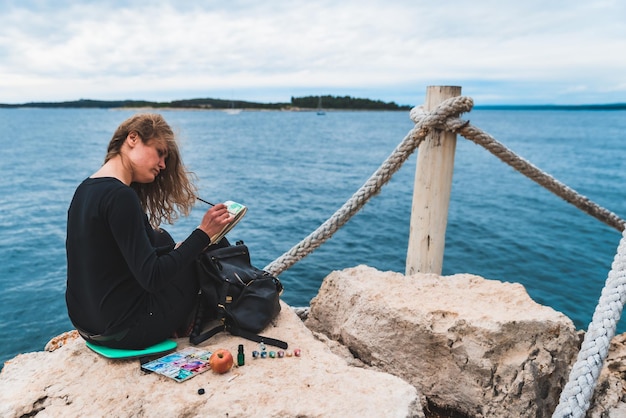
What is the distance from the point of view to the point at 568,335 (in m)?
3.36

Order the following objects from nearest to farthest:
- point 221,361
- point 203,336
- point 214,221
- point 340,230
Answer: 1. point 221,361
2. point 214,221
3. point 203,336
4. point 340,230

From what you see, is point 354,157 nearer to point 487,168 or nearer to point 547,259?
point 487,168

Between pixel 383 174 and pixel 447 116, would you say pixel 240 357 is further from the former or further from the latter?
pixel 447 116

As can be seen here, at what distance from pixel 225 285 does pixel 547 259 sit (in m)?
8.30

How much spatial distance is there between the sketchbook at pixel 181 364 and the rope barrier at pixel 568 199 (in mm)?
1710

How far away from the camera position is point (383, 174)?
4.38 meters

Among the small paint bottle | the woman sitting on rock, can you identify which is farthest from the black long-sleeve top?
the small paint bottle

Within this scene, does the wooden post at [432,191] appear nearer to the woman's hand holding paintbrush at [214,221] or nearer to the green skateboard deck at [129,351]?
the woman's hand holding paintbrush at [214,221]

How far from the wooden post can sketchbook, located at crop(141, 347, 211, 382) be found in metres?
2.40

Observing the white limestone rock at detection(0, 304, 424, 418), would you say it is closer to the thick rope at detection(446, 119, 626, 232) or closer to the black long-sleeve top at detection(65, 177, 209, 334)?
the black long-sleeve top at detection(65, 177, 209, 334)

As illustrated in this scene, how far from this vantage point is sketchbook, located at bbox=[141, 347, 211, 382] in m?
2.62

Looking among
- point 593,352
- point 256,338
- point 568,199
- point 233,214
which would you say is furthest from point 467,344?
point 568,199

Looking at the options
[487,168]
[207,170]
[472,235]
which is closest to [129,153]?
[472,235]

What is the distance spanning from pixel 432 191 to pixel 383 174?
466mm
